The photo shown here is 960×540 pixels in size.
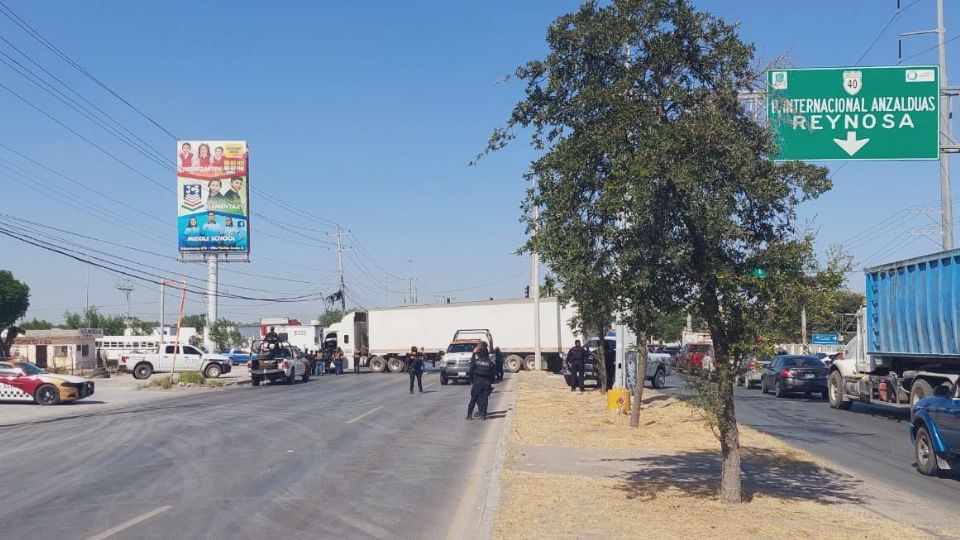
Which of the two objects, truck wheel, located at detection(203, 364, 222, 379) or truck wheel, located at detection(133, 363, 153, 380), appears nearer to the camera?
truck wheel, located at detection(203, 364, 222, 379)

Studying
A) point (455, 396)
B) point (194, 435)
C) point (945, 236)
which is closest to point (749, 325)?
point (194, 435)

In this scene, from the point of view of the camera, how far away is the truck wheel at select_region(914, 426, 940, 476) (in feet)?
42.2

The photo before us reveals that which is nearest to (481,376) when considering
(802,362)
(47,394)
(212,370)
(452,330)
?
(802,362)

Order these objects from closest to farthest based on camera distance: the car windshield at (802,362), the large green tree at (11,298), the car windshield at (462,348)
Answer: the car windshield at (802,362) < the car windshield at (462,348) < the large green tree at (11,298)

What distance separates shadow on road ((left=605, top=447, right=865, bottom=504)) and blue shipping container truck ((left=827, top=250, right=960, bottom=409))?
6914 millimetres

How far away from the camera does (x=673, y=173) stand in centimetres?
848

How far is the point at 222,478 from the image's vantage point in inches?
495

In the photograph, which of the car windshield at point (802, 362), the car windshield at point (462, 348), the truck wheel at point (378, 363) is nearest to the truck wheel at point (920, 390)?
the car windshield at point (802, 362)

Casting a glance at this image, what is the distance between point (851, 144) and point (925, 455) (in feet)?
25.6

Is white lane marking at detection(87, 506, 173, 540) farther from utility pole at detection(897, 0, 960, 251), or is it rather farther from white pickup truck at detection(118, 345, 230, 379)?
white pickup truck at detection(118, 345, 230, 379)

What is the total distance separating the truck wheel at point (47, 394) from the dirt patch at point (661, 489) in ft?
60.0

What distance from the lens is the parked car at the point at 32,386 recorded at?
28.9 meters

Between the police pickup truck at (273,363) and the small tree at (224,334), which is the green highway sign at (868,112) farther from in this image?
the small tree at (224,334)

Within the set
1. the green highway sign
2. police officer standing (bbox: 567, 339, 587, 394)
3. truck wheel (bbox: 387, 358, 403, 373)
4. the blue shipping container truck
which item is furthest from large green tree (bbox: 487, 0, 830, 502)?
truck wheel (bbox: 387, 358, 403, 373)
